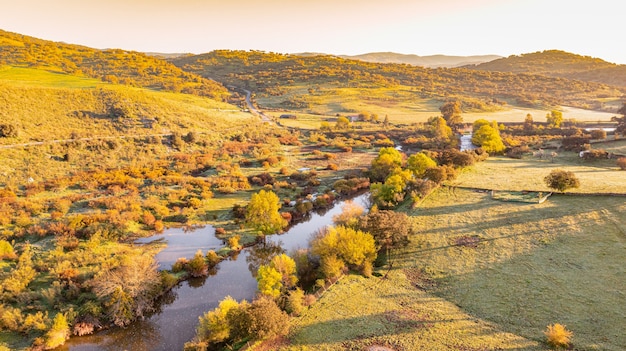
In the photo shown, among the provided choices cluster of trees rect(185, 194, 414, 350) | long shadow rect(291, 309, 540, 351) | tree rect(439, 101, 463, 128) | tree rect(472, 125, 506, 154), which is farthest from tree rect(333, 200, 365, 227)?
tree rect(439, 101, 463, 128)

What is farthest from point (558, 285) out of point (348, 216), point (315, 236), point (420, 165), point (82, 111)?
point (82, 111)

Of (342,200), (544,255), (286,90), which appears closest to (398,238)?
(544,255)

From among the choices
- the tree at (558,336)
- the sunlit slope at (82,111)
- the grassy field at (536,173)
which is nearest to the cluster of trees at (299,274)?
the tree at (558,336)

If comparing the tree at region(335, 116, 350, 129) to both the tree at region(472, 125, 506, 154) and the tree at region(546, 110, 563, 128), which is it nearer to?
the tree at region(472, 125, 506, 154)

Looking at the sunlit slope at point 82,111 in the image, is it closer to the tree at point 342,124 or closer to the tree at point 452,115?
the tree at point 342,124

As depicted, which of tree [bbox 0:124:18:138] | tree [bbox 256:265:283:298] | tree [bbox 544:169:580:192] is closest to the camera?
tree [bbox 256:265:283:298]

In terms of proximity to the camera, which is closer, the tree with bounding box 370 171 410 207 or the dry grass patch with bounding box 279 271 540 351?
the dry grass patch with bounding box 279 271 540 351
